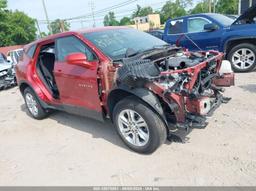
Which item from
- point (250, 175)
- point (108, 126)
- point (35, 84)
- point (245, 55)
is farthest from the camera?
point (245, 55)

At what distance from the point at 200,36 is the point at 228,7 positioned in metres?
48.1

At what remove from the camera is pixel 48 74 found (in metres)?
5.40

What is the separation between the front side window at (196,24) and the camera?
765cm

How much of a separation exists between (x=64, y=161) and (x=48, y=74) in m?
2.34

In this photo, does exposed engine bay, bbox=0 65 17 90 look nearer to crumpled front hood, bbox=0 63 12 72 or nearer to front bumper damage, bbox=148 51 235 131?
crumpled front hood, bbox=0 63 12 72

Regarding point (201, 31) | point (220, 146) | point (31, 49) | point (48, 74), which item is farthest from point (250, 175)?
point (201, 31)

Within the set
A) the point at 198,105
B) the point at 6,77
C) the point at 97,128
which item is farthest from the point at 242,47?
the point at 6,77

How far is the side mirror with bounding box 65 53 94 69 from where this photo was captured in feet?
12.2

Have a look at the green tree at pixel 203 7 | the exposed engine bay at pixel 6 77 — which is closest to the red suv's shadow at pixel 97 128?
the exposed engine bay at pixel 6 77

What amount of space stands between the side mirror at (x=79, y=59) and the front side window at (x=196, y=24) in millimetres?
4988

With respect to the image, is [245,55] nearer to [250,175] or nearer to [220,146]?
[220,146]

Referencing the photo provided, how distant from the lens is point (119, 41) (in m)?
4.17

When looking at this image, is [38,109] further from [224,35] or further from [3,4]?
[3,4]

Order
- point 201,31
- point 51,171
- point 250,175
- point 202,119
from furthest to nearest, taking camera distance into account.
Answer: point 201,31, point 51,171, point 202,119, point 250,175
